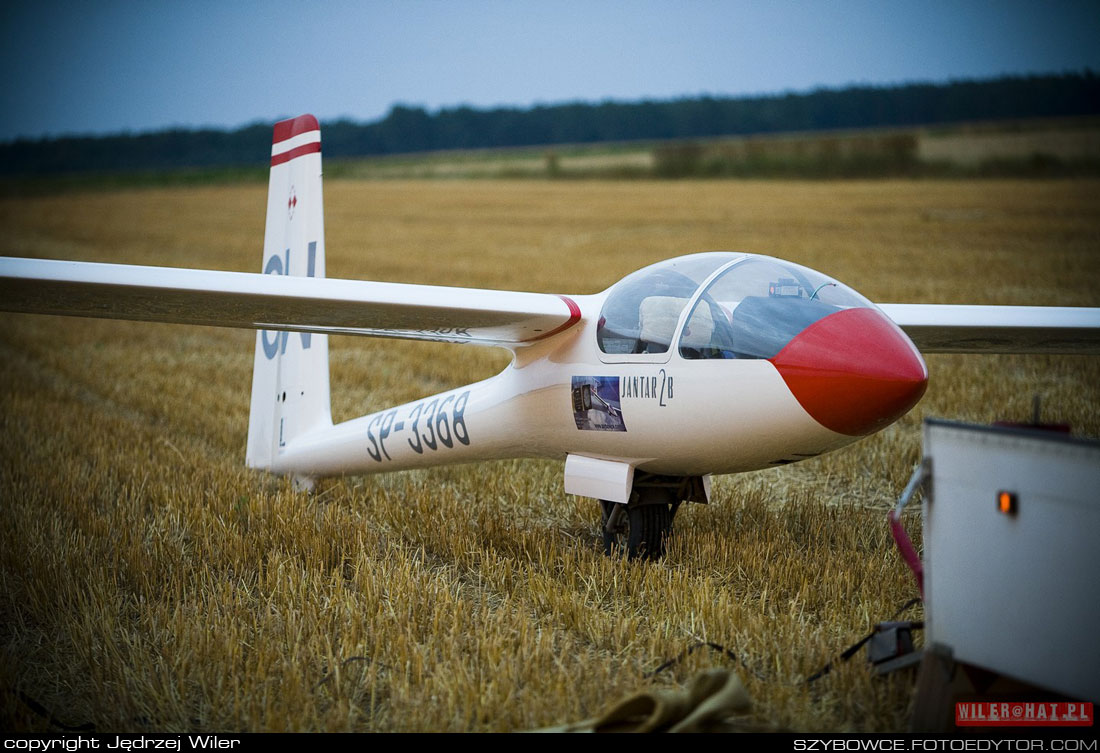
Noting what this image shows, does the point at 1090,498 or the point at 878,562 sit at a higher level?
the point at 1090,498

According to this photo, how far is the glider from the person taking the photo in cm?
430

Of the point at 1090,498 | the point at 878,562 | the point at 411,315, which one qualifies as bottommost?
the point at 878,562

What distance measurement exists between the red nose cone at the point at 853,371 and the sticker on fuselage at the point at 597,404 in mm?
938

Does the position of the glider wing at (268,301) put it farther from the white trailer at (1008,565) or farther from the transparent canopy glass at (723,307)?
the white trailer at (1008,565)

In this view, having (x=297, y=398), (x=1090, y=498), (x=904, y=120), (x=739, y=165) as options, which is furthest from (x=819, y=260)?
(x=904, y=120)

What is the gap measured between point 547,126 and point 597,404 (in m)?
107

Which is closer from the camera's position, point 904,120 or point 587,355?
point 587,355

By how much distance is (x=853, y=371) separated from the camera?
414 cm

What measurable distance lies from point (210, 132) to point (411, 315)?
11159 cm

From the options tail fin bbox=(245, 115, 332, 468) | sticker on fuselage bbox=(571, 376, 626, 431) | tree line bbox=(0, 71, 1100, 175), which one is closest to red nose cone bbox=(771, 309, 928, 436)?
sticker on fuselage bbox=(571, 376, 626, 431)

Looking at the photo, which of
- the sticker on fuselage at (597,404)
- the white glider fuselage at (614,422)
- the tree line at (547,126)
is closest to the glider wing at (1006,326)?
the white glider fuselage at (614,422)

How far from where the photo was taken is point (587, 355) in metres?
4.98

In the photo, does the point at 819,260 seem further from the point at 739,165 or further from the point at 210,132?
the point at 210,132

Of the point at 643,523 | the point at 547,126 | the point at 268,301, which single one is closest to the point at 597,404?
the point at 643,523
